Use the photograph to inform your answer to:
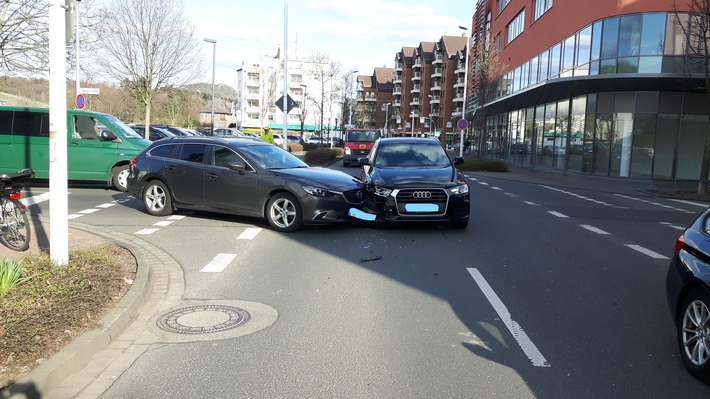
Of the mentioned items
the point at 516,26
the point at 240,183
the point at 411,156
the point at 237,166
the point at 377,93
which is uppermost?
the point at 377,93

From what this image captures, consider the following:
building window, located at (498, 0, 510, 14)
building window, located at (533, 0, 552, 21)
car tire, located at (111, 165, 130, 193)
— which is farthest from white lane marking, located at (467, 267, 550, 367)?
building window, located at (498, 0, 510, 14)

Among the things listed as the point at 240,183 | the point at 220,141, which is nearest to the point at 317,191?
the point at 240,183

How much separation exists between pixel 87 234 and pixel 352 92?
51687 millimetres

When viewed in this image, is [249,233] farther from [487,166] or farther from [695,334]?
[487,166]

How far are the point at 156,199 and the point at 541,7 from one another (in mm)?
31401

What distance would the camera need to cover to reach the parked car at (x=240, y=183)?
30.5ft

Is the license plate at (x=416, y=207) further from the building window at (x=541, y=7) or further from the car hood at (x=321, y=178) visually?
the building window at (x=541, y=7)

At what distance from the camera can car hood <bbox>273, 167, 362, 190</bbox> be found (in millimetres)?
9375

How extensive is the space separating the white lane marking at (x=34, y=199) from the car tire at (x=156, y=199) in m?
2.86

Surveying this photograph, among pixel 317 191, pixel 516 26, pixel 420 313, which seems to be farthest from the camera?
pixel 516 26

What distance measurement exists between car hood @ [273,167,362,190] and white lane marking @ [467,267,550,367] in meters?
3.40

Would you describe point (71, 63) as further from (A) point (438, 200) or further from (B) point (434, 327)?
(B) point (434, 327)

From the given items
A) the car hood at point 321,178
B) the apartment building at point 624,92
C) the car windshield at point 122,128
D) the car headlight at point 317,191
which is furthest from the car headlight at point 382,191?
the apartment building at point 624,92

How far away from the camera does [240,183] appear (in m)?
9.70
